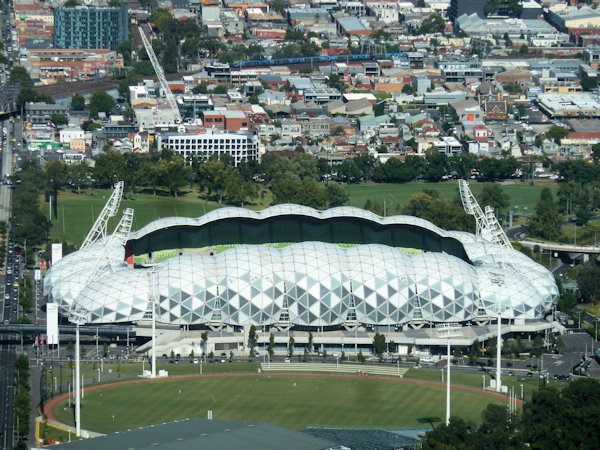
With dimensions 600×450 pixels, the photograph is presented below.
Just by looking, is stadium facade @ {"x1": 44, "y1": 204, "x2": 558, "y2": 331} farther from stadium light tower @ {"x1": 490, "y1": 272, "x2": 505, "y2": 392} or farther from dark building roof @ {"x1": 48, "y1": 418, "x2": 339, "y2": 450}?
dark building roof @ {"x1": 48, "y1": 418, "x2": 339, "y2": 450}

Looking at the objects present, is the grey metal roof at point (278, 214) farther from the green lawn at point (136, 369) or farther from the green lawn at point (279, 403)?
the green lawn at point (279, 403)

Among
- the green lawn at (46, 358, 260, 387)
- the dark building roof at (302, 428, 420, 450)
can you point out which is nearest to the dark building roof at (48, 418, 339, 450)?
the dark building roof at (302, 428, 420, 450)

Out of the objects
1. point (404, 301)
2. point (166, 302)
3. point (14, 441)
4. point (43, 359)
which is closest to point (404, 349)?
point (404, 301)

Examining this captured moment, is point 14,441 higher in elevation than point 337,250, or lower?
lower

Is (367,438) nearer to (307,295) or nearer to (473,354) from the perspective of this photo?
(473,354)

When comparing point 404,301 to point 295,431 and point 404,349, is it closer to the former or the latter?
point 404,349

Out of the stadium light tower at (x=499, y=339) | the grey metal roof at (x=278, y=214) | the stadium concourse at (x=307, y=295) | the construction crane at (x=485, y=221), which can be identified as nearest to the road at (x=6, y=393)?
the stadium concourse at (x=307, y=295)
